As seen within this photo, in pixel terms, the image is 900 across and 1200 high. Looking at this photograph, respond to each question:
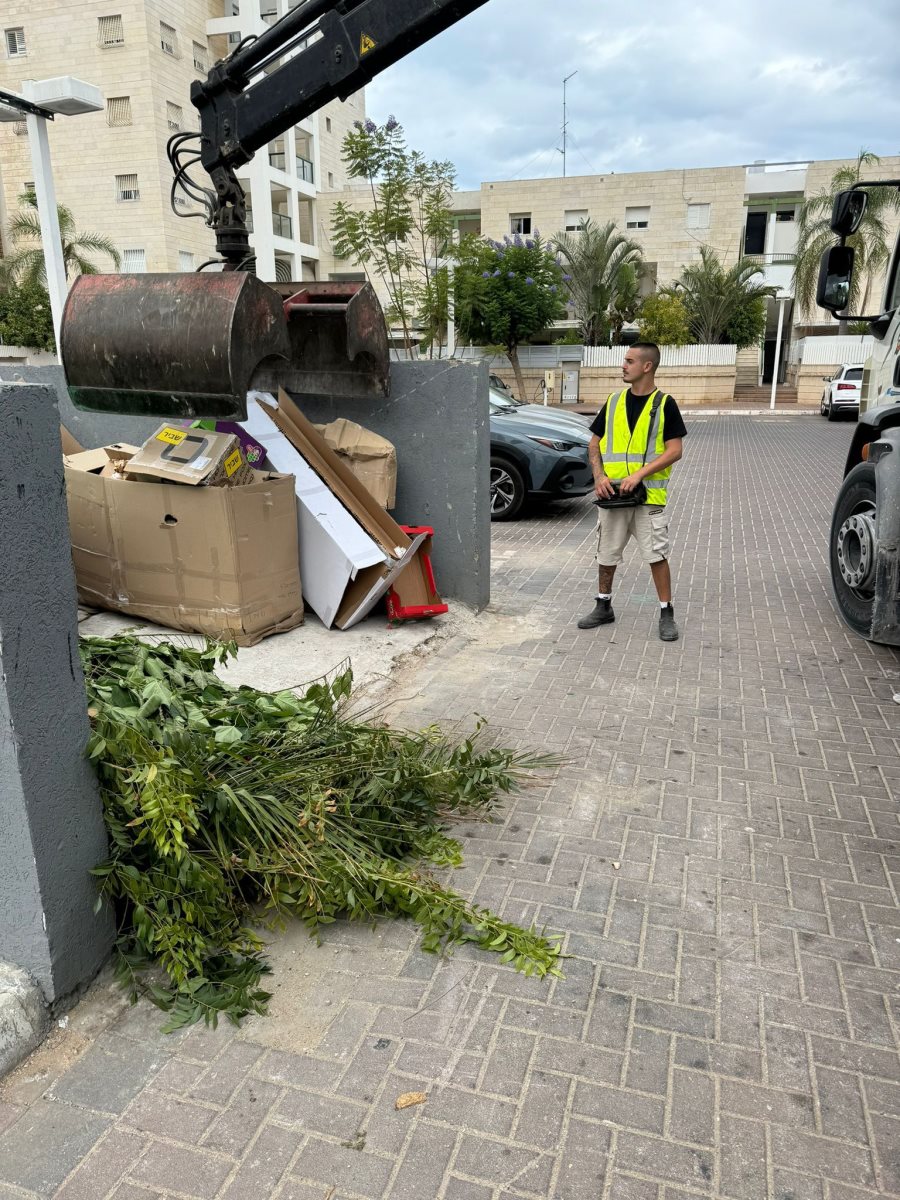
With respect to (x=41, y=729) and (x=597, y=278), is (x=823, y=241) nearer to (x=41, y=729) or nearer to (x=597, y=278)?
(x=597, y=278)

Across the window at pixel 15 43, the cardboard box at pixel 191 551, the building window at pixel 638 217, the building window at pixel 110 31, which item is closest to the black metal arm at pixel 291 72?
the cardboard box at pixel 191 551

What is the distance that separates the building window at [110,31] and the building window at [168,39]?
152cm

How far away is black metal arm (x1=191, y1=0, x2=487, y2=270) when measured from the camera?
3.86 m

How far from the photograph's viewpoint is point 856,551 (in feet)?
19.0

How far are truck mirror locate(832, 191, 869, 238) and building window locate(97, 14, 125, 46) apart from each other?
37.9 m

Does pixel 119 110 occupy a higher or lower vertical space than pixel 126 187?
higher

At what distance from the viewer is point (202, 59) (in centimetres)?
3809

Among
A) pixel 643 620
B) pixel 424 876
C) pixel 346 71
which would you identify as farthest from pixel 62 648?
pixel 643 620

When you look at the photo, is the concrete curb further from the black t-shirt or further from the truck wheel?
→ the truck wheel

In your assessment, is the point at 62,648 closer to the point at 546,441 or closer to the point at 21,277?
the point at 546,441

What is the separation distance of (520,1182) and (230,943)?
3.61ft

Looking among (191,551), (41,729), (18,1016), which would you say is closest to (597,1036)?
(18,1016)

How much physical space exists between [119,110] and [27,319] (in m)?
12.3

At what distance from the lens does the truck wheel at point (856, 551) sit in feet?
18.1
